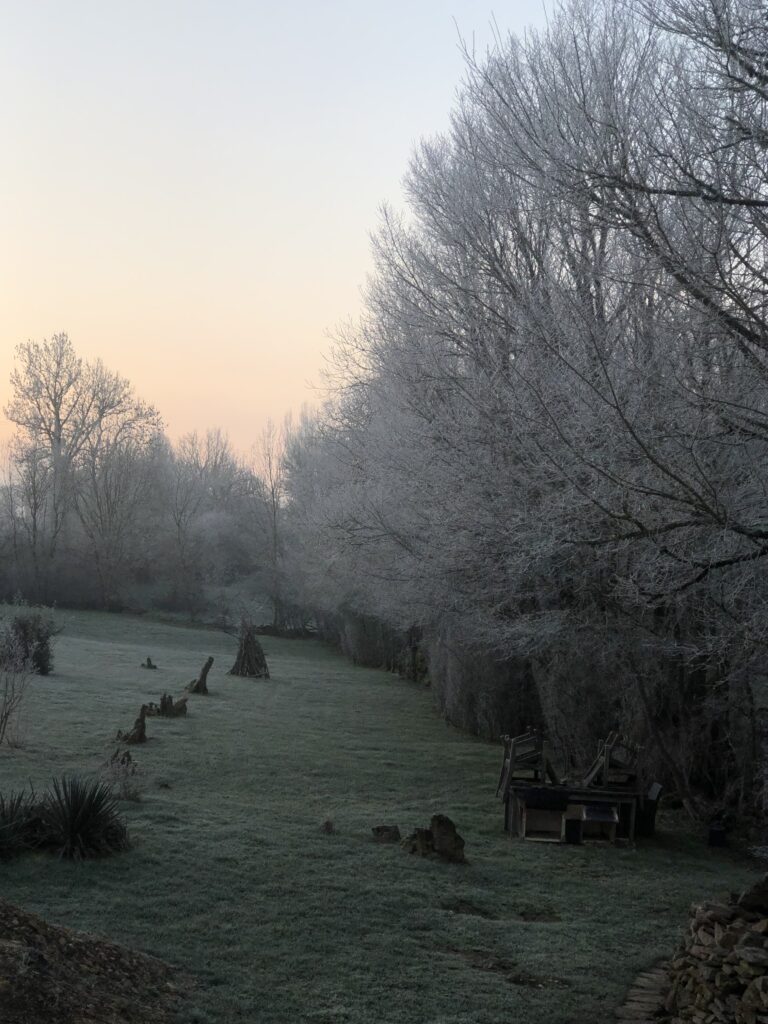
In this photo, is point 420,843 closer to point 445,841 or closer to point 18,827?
point 445,841

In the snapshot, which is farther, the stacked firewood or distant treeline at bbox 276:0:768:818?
distant treeline at bbox 276:0:768:818

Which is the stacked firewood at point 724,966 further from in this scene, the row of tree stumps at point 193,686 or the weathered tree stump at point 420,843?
the row of tree stumps at point 193,686

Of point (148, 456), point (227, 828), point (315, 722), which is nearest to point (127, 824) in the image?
point (227, 828)

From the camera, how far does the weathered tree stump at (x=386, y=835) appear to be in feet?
30.4

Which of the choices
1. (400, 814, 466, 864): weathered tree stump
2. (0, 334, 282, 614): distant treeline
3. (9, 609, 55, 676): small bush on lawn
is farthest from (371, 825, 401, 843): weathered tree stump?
(0, 334, 282, 614): distant treeline

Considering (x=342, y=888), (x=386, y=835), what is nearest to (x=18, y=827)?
(x=342, y=888)

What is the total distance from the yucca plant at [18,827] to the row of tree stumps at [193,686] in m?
5.93

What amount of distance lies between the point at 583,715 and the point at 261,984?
29.6ft

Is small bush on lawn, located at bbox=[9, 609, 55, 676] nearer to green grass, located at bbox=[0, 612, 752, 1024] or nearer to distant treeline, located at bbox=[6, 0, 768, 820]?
green grass, located at bbox=[0, 612, 752, 1024]

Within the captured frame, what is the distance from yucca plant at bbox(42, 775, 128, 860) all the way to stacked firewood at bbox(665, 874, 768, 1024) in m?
4.10

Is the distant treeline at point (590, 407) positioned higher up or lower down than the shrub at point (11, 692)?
higher up

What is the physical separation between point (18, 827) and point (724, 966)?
4787 millimetres

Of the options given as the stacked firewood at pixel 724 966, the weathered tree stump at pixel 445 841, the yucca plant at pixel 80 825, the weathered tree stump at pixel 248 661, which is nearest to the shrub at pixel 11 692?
the yucca plant at pixel 80 825

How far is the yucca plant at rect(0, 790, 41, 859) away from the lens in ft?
23.2
